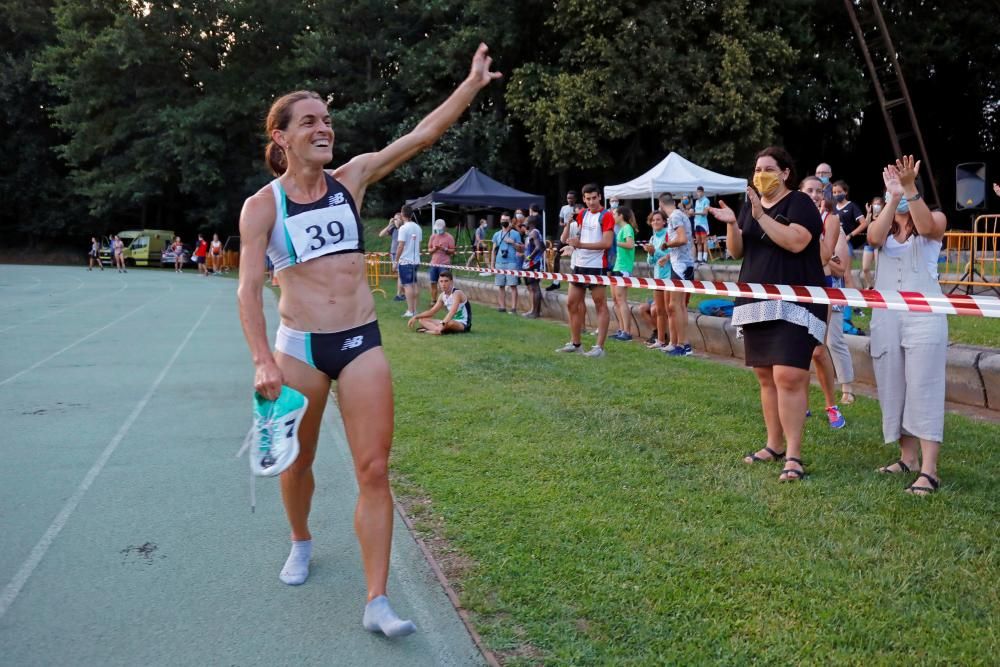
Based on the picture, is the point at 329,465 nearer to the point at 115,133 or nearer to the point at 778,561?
the point at 778,561

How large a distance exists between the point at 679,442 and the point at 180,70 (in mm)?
45158

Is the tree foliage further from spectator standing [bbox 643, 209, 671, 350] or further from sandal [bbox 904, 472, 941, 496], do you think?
sandal [bbox 904, 472, 941, 496]

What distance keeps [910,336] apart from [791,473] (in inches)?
41.7

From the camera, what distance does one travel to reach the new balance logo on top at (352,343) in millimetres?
3439

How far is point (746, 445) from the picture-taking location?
19.6ft

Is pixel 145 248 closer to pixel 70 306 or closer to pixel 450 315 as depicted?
pixel 70 306

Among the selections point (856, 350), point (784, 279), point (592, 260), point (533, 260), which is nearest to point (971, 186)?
point (856, 350)

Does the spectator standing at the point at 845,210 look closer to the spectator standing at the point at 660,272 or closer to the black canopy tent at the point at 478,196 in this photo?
the spectator standing at the point at 660,272

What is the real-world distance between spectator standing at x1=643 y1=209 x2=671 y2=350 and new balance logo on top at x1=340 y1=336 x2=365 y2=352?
7832 millimetres

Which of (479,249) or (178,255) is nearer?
(479,249)

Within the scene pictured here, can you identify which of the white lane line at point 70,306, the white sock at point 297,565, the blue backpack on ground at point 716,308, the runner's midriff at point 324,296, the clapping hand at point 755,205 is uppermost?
the clapping hand at point 755,205

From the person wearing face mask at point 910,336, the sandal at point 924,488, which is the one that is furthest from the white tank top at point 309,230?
the sandal at point 924,488

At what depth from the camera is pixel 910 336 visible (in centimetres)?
503

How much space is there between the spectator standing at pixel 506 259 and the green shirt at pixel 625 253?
448 centimetres
